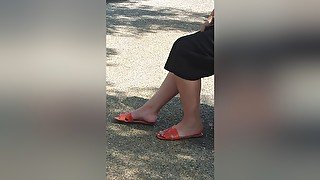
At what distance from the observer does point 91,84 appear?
5.84ft

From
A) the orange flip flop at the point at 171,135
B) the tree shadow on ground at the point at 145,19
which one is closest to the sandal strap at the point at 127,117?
the orange flip flop at the point at 171,135

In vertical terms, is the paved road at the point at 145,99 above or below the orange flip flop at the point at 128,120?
below

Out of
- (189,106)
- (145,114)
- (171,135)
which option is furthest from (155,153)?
(145,114)

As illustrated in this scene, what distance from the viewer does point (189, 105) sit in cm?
387

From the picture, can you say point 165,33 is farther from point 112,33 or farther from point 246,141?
point 246,141

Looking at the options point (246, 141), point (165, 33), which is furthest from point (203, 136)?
point (165, 33)

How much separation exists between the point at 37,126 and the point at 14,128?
0.23 ft

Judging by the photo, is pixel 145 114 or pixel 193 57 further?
pixel 145 114

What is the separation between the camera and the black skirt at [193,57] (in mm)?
3662

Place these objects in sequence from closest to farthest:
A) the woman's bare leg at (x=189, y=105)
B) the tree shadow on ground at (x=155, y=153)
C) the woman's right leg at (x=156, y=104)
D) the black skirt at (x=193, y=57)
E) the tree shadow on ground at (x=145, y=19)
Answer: the tree shadow on ground at (x=155, y=153), the black skirt at (x=193, y=57), the woman's bare leg at (x=189, y=105), the woman's right leg at (x=156, y=104), the tree shadow on ground at (x=145, y=19)

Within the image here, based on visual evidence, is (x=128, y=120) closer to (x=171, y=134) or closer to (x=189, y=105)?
(x=171, y=134)

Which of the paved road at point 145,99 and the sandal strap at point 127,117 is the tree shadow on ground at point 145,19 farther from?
the sandal strap at point 127,117

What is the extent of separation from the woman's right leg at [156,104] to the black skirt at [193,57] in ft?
0.98

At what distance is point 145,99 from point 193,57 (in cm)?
113
